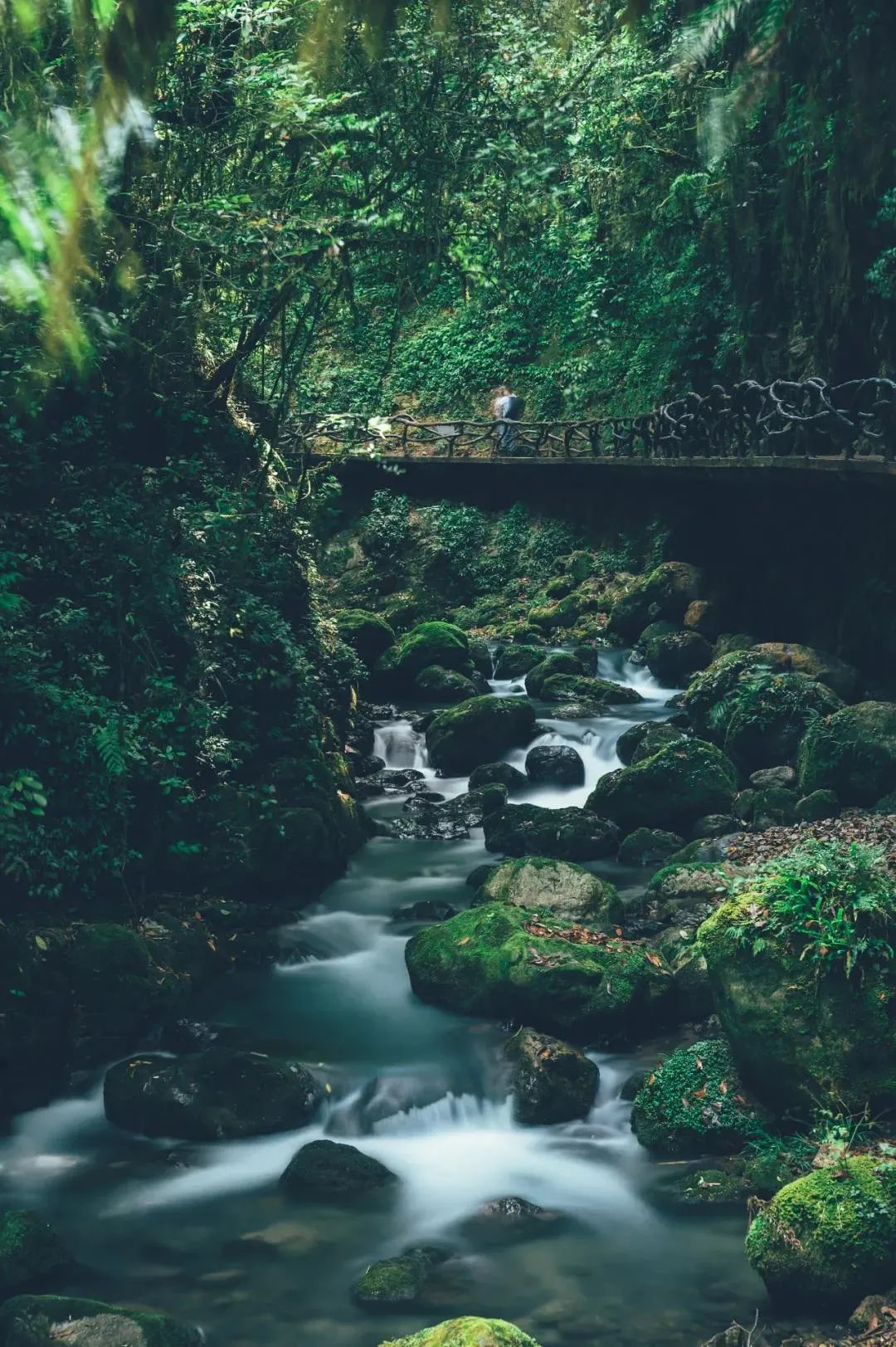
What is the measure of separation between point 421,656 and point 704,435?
19.4 ft

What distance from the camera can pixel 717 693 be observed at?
16766 millimetres

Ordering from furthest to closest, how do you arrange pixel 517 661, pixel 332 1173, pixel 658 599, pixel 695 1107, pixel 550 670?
pixel 658 599
pixel 517 661
pixel 550 670
pixel 695 1107
pixel 332 1173

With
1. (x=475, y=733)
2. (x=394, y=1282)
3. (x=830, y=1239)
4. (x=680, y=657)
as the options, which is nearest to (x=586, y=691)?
(x=680, y=657)

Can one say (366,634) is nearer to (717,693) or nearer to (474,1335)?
(717,693)

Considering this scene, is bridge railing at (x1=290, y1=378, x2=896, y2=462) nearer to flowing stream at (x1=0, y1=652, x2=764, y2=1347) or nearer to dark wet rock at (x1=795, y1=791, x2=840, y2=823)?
dark wet rock at (x1=795, y1=791, x2=840, y2=823)

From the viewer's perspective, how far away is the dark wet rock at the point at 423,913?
12016 mm

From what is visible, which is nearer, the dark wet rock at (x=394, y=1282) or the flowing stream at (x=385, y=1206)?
the flowing stream at (x=385, y=1206)

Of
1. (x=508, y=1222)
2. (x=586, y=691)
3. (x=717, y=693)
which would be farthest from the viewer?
(x=586, y=691)

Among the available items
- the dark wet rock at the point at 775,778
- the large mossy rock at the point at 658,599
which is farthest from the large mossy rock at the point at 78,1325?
the large mossy rock at the point at 658,599

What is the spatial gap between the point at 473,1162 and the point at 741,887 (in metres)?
2.60

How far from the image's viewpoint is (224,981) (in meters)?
10.5

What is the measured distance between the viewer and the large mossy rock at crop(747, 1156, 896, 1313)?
6242mm

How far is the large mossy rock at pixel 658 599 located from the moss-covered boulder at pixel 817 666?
4584mm

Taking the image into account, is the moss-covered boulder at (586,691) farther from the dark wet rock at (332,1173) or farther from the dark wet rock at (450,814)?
the dark wet rock at (332,1173)
